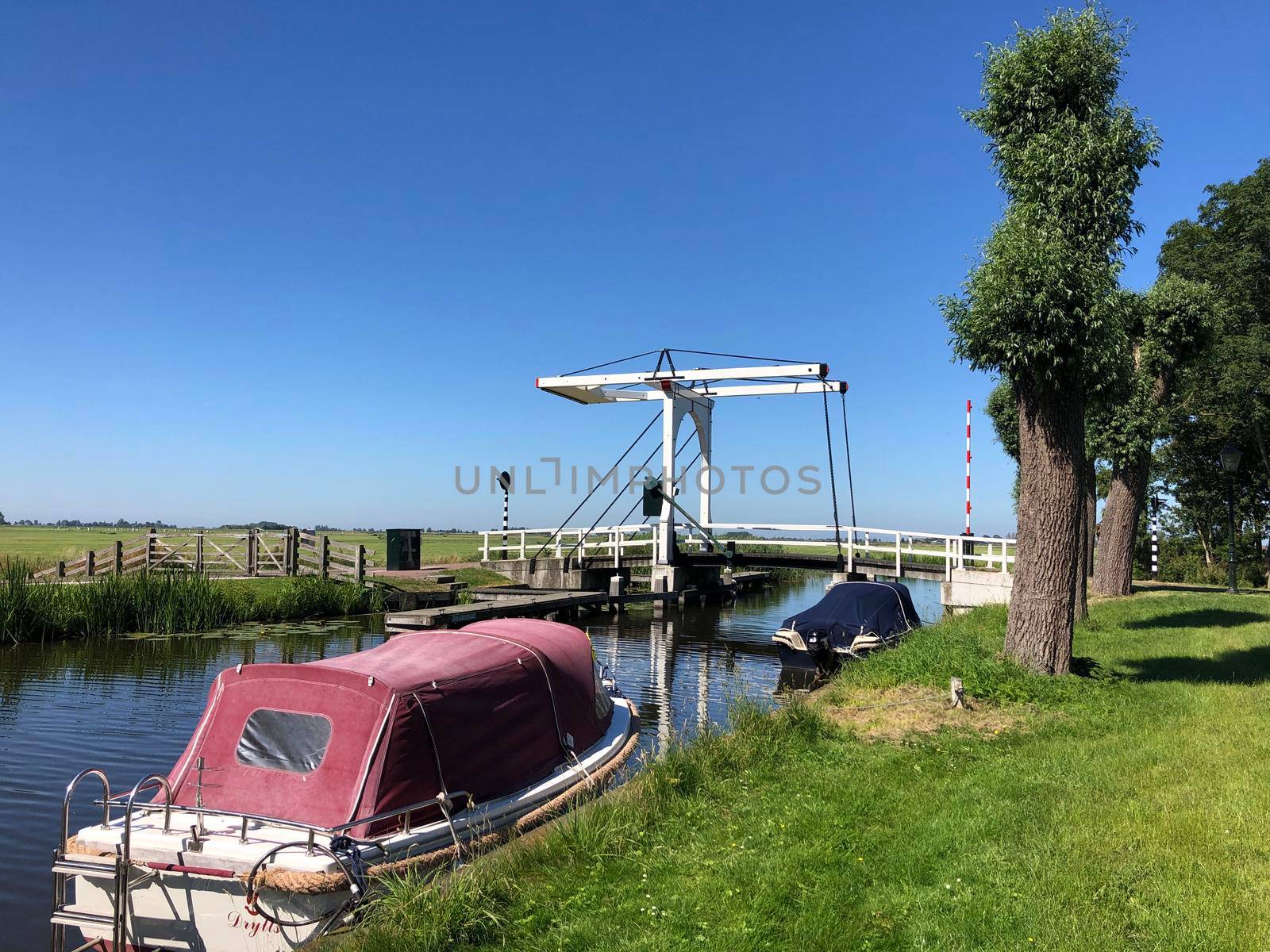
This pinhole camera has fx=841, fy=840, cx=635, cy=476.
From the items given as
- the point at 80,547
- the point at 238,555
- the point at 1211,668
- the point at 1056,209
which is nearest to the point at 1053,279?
the point at 1056,209

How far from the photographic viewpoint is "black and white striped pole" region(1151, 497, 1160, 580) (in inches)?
1144

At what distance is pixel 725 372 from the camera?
25.4m

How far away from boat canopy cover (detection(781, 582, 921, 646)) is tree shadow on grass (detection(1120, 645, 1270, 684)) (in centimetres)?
570

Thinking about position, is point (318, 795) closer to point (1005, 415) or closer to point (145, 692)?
point (145, 692)

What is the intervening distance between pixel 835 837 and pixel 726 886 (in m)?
1.07

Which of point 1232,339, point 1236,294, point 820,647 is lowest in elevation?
point 820,647

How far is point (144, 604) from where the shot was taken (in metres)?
18.9

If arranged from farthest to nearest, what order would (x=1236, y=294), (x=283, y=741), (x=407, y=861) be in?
(x=1236, y=294) < (x=283, y=741) < (x=407, y=861)

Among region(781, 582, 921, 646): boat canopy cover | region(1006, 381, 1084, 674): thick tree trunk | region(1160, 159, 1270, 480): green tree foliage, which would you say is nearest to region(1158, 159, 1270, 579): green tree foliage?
region(1160, 159, 1270, 480): green tree foliage

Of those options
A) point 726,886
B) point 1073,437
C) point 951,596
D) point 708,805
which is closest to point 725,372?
point 951,596

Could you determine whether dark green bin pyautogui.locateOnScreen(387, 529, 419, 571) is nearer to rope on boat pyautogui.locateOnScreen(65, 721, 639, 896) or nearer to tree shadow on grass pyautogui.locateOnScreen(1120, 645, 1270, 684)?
rope on boat pyautogui.locateOnScreen(65, 721, 639, 896)

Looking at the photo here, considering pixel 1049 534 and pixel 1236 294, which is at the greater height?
pixel 1236 294

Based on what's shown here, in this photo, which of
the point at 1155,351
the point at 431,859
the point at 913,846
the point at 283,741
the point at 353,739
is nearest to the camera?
the point at 913,846

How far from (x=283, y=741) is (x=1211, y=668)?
37.1ft
